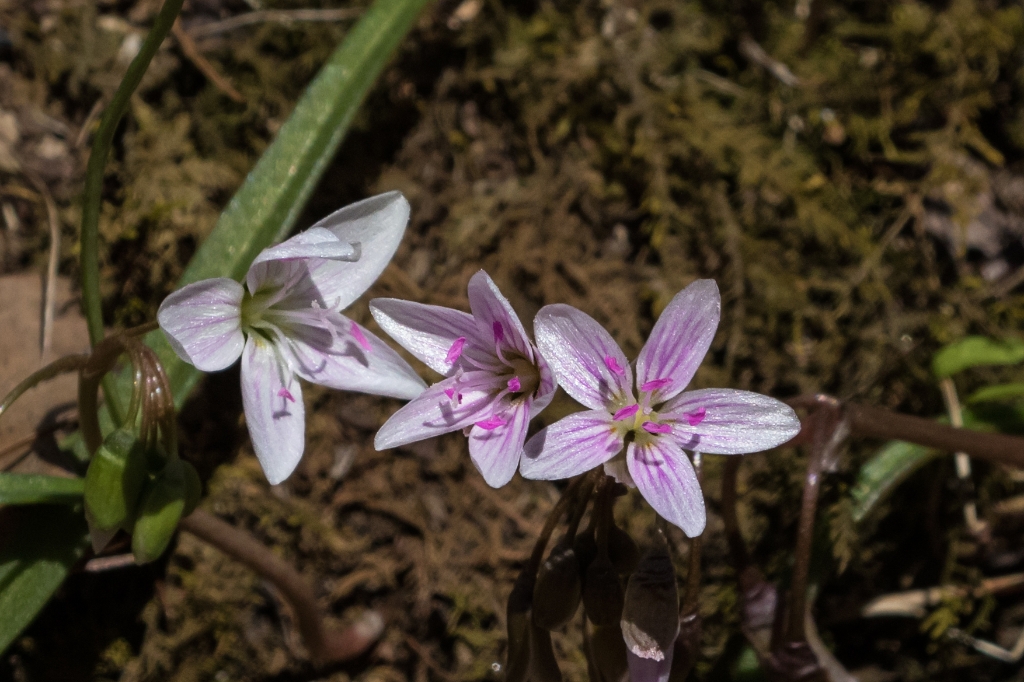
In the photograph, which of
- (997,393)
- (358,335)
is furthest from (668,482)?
(997,393)

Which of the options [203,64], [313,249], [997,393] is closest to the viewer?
[313,249]

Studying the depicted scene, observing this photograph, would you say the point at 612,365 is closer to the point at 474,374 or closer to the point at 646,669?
the point at 474,374

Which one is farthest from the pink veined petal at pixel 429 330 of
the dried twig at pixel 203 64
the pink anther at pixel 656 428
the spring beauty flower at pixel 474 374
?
the dried twig at pixel 203 64

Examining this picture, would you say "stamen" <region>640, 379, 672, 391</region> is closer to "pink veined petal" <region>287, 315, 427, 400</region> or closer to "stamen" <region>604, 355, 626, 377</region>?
"stamen" <region>604, 355, 626, 377</region>

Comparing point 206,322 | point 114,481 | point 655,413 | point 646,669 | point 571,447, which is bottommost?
point 646,669

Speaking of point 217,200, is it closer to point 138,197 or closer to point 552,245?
point 138,197

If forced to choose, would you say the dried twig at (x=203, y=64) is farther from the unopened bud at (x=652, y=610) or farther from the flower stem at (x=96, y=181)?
the unopened bud at (x=652, y=610)

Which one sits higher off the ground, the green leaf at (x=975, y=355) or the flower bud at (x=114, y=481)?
the flower bud at (x=114, y=481)

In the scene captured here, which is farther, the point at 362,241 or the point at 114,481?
the point at 362,241
